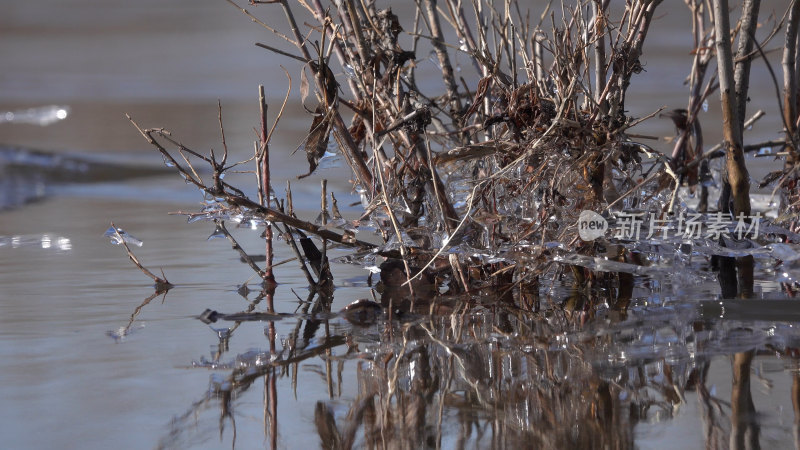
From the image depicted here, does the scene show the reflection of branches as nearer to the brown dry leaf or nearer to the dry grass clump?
the dry grass clump

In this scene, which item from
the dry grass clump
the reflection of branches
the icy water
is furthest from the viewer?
the dry grass clump

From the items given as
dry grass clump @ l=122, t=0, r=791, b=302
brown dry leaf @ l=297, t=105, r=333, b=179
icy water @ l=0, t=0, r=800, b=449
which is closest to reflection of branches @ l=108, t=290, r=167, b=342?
icy water @ l=0, t=0, r=800, b=449

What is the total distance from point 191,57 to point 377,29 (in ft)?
23.1

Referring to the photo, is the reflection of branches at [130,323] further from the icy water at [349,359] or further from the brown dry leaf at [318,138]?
the brown dry leaf at [318,138]

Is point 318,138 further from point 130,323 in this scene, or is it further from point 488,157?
point 130,323

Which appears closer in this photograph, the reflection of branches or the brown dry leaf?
the reflection of branches

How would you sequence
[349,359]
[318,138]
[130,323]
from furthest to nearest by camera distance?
[318,138] < [130,323] < [349,359]

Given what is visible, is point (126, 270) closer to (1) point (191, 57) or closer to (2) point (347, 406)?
(2) point (347, 406)

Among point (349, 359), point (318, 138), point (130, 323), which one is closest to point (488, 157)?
point (318, 138)

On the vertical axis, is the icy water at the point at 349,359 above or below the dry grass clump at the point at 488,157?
below

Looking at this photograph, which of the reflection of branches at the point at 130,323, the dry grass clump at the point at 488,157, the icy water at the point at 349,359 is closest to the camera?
the icy water at the point at 349,359

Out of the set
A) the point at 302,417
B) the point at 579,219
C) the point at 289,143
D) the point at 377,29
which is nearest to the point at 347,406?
the point at 302,417

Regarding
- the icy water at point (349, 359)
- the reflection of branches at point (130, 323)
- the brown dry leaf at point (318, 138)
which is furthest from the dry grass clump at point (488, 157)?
the reflection of branches at point (130, 323)

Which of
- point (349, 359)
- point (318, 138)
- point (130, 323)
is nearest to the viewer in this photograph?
point (349, 359)
